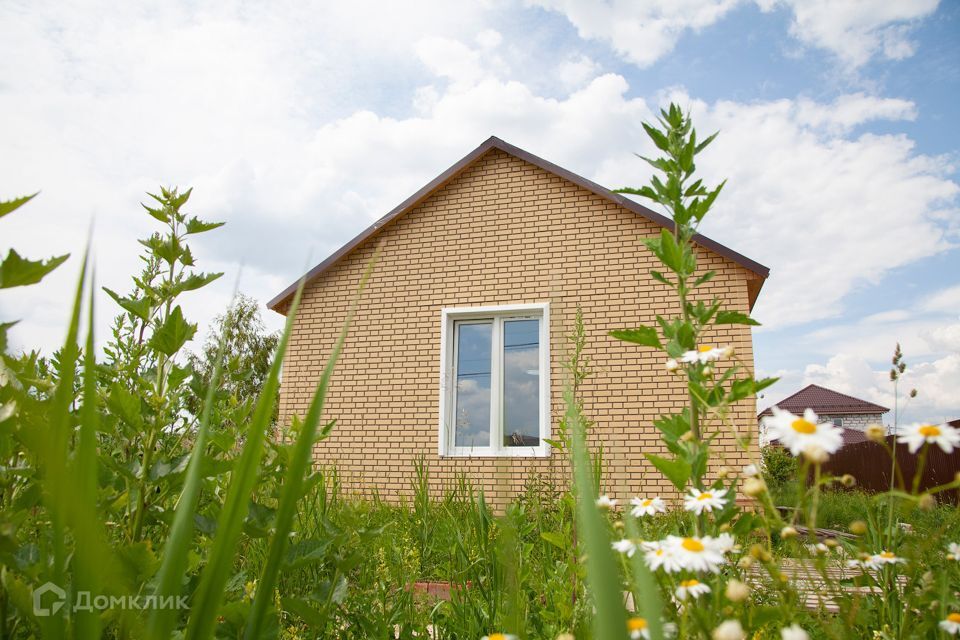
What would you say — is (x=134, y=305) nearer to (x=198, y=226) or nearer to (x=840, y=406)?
(x=198, y=226)

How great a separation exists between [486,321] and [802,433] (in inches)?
254

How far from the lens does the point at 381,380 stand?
7160 mm

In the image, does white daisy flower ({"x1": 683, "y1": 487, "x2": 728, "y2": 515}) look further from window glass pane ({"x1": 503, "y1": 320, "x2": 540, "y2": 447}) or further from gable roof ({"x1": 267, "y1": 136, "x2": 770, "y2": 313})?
gable roof ({"x1": 267, "y1": 136, "x2": 770, "y2": 313})

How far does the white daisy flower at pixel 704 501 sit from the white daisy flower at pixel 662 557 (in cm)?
10

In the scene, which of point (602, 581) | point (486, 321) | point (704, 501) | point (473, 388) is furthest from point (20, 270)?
point (486, 321)

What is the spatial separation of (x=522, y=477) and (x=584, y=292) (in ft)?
7.30

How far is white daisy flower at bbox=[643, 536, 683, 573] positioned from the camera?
0.83 m

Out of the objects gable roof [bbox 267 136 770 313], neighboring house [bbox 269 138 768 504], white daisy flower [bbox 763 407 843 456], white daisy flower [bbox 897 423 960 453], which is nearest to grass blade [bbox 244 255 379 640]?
white daisy flower [bbox 763 407 843 456]

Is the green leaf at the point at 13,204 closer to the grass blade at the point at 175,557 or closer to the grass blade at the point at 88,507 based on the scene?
the grass blade at the point at 88,507

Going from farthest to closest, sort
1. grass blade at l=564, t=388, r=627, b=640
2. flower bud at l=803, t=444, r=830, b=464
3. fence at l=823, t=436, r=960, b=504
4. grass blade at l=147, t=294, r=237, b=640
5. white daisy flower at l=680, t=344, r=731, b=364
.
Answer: fence at l=823, t=436, r=960, b=504 < white daisy flower at l=680, t=344, r=731, b=364 < flower bud at l=803, t=444, r=830, b=464 < grass blade at l=147, t=294, r=237, b=640 < grass blade at l=564, t=388, r=627, b=640

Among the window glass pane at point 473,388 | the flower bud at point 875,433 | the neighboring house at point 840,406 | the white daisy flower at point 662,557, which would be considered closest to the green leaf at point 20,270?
the white daisy flower at point 662,557

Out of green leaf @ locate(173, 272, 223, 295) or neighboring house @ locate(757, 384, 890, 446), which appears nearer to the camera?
green leaf @ locate(173, 272, 223, 295)

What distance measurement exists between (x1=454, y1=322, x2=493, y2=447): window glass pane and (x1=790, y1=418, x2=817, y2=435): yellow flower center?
6017mm

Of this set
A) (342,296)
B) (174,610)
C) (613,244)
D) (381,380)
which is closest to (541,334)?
(613,244)
